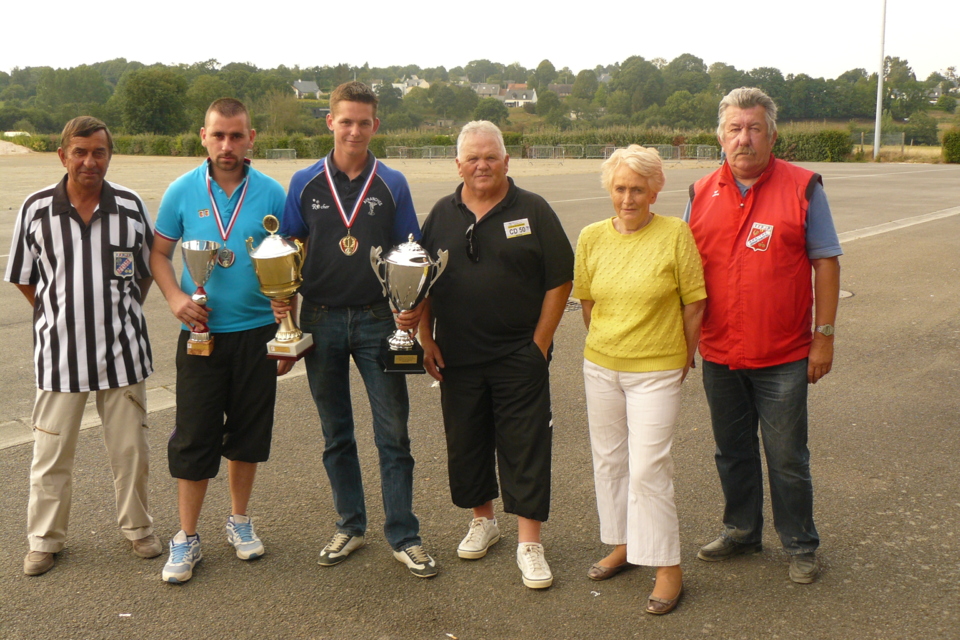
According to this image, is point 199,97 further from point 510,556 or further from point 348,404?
point 510,556

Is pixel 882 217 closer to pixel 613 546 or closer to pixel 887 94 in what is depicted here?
pixel 613 546

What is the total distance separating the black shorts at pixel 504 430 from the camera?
379cm

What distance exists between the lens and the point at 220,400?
153 inches

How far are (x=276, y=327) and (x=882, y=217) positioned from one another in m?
17.6

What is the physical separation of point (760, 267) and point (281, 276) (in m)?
2.07

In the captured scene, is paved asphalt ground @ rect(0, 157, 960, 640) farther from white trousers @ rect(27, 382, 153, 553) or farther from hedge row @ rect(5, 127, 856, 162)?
hedge row @ rect(5, 127, 856, 162)

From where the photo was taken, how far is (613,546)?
400 centimetres

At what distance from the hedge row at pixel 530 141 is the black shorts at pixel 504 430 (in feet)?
183

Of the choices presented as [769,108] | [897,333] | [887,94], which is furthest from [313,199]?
[887,94]

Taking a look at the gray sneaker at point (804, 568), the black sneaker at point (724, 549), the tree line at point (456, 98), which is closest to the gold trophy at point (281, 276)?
the black sneaker at point (724, 549)

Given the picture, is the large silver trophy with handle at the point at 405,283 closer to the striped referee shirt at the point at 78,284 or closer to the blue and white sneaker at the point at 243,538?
the blue and white sneaker at the point at 243,538

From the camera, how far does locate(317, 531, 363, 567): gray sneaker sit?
3887 millimetres

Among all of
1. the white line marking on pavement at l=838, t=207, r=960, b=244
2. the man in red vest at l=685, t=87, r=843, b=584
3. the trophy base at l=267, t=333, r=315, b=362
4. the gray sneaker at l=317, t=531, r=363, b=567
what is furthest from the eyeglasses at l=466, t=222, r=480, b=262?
the white line marking on pavement at l=838, t=207, r=960, b=244

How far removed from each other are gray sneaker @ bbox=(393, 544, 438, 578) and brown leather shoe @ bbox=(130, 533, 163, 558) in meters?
1.16
